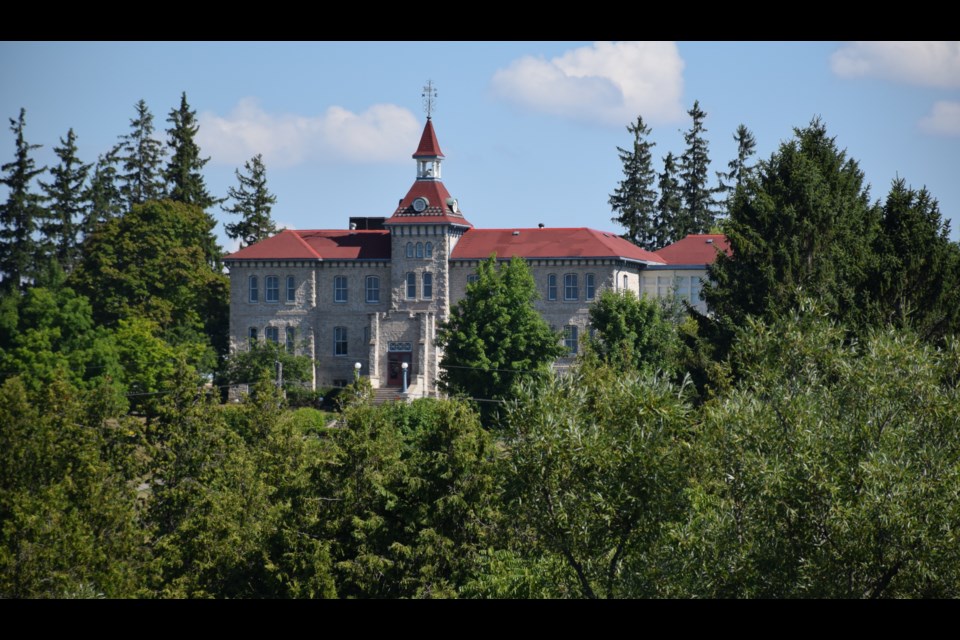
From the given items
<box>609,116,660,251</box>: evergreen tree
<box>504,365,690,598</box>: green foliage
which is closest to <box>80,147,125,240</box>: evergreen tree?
<box>609,116,660,251</box>: evergreen tree

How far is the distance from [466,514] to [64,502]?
40.1ft

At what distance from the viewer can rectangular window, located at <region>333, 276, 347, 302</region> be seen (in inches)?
3009

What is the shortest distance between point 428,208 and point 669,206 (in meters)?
23.4

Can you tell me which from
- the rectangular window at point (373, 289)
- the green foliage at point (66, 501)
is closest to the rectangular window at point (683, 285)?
the rectangular window at point (373, 289)

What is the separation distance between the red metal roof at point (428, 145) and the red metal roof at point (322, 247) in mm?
5613

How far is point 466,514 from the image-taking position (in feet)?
94.7

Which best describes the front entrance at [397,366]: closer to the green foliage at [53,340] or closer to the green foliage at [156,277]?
the green foliage at [156,277]

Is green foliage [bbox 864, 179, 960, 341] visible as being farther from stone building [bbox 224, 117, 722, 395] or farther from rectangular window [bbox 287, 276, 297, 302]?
rectangular window [bbox 287, 276, 297, 302]

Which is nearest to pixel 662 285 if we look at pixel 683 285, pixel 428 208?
pixel 683 285

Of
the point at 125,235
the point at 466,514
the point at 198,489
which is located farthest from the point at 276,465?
the point at 125,235

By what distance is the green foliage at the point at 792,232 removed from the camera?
41.5m

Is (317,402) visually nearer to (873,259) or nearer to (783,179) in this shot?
(783,179)

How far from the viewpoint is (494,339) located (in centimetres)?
6475
